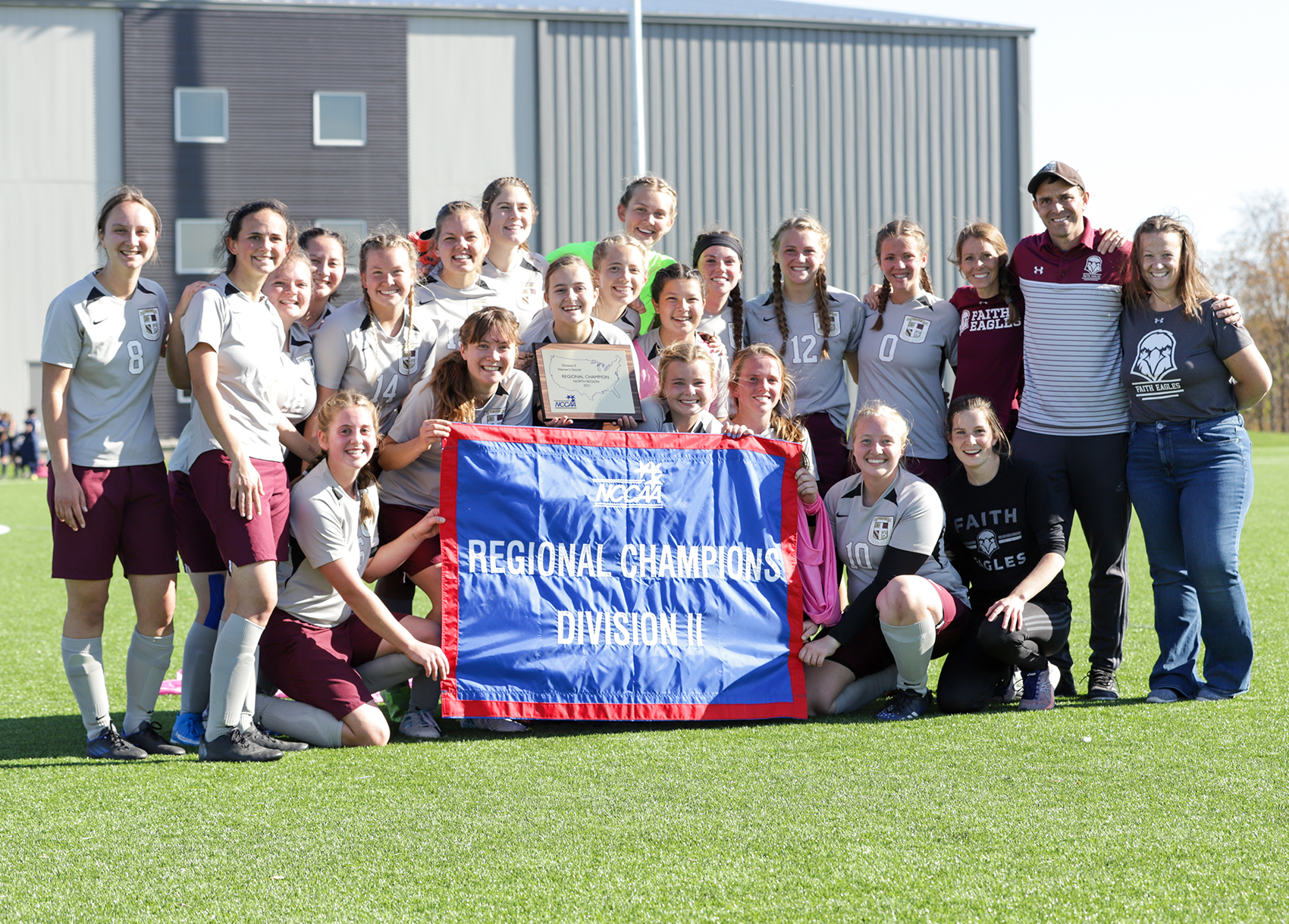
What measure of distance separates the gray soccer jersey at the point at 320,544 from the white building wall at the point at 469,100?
67.6ft

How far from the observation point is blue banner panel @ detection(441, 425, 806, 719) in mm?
4168

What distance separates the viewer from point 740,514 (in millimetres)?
4426

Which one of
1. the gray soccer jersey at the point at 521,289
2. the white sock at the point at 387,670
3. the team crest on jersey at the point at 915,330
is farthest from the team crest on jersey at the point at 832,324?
the white sock at the point at 387,670

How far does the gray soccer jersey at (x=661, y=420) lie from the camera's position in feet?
14.7

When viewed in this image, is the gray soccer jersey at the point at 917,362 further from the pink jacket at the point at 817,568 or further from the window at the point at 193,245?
the window at the point at 193,245

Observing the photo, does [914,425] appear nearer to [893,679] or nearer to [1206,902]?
[893,679]

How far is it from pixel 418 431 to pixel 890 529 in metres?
1.74

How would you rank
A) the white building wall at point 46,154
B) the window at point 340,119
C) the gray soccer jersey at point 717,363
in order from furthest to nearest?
the window at point 340,119 < the white building wall at point 46,154 < the gray soccer jersey at point 717,363

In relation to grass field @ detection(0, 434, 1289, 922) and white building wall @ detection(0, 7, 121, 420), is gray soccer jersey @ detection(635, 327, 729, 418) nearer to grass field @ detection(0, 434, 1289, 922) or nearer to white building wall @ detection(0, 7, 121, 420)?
grass field @ detection(0, 434, 1289, 922)

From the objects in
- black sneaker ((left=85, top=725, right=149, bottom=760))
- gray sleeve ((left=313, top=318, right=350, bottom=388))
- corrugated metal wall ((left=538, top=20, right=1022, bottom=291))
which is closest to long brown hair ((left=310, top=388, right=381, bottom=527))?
gray sleeve ((left=313, top=318, right=350, bottom=388))

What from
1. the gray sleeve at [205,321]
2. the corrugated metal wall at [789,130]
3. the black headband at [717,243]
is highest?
the corrugated metal wall at [789,130]

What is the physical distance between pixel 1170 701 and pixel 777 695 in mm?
1405

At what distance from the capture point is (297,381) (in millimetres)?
4172

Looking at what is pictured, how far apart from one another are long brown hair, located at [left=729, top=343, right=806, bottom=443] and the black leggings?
974 millimetres
